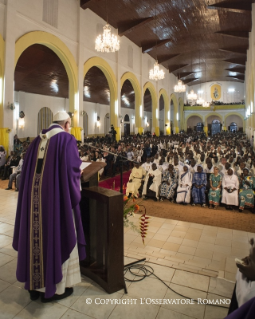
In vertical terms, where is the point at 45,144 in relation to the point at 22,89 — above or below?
below

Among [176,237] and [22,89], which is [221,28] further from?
[176,237]

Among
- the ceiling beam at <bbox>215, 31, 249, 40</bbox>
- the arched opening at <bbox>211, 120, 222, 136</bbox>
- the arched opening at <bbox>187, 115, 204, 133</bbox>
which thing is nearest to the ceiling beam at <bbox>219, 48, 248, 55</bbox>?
the ceiling beam at <bbox>215, 31, 249, 40</bbox>

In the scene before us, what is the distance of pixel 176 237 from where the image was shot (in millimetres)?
4035

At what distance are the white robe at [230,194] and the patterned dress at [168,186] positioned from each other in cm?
120

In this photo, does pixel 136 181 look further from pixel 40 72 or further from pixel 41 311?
pixel 40 72

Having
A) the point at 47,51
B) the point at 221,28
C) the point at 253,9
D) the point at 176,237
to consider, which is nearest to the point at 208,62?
the point at 221,28

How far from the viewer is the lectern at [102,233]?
2252 millimetres

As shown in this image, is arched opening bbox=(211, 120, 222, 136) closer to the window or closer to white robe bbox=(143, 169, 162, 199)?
the window

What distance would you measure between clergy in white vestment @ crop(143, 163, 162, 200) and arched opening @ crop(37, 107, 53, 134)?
574 inches

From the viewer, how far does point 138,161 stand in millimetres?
9859

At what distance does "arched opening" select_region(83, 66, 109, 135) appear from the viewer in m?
17.8

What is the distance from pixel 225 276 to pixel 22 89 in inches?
706

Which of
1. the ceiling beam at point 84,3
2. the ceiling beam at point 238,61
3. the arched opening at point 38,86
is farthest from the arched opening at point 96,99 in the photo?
the ceiling beam at point 238,61

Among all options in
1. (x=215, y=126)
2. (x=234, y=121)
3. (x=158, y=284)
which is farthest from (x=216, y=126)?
(x=158, y=284)
